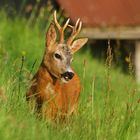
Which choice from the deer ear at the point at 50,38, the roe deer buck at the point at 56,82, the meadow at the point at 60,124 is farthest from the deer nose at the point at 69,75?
the deer ear at the point at 50,38

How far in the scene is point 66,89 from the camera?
8.41 metres

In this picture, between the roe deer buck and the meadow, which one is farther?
the roe deer buck

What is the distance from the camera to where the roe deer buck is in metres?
7.97

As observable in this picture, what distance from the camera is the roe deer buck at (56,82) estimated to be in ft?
26.1

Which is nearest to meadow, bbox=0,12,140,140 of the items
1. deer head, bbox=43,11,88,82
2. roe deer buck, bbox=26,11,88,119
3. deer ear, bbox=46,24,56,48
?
roe deer buck, bbox=26,11,88,119

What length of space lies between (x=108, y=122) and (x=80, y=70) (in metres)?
3.97

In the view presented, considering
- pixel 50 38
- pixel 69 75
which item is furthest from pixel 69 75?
pixel 50 38

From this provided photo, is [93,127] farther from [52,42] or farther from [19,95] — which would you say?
[52,42]

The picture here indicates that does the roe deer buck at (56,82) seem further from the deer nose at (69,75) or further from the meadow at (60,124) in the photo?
the meadow at (60,124)

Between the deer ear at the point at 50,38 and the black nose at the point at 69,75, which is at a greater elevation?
the deer ear at the point at 50,38

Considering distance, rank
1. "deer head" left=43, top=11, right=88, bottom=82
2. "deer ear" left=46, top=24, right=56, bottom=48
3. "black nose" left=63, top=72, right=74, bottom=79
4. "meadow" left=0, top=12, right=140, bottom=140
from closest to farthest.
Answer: "meadow" left=0, top=12, right=140, bottom=140 → "black nose" left=63, top=72, right=74, bottom=79 → "deer head" left=43, top=11, right=88, bottom=82 → "deer ear" left=46, top=24, right=56, bottom=48

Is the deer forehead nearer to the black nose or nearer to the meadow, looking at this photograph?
the black nose

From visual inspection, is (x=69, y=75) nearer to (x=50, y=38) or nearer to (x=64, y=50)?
(x=64, y=50)

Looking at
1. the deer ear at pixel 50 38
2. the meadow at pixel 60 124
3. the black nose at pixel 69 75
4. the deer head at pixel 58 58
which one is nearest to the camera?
the meadow at pixel 60 124
